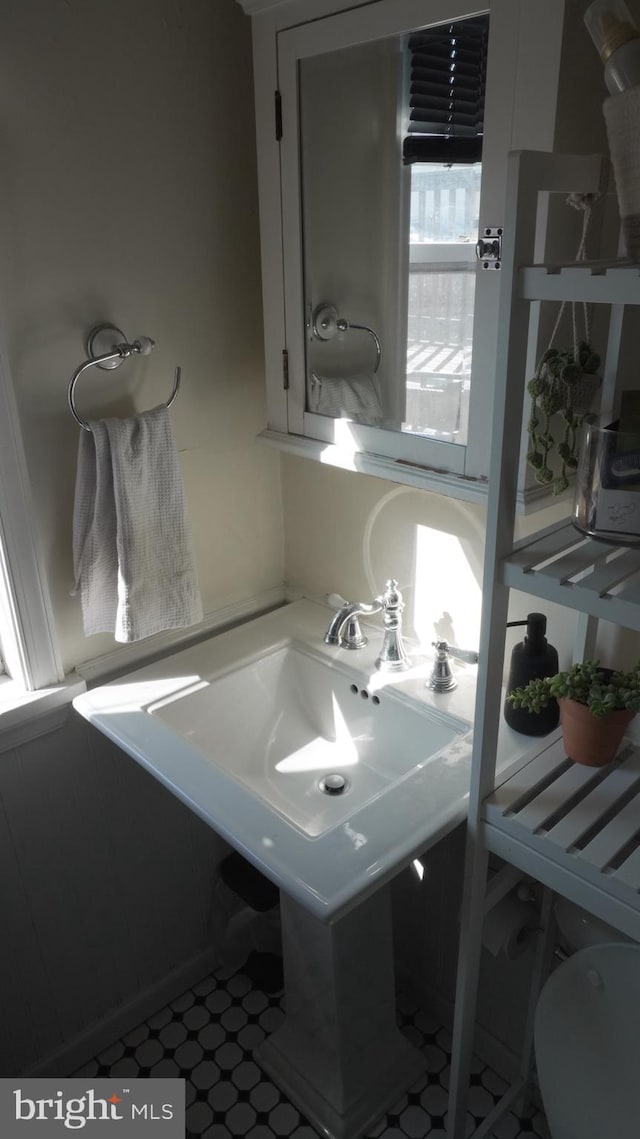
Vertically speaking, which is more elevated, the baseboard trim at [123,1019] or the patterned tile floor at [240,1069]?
the baseboard trim at [123,1019]

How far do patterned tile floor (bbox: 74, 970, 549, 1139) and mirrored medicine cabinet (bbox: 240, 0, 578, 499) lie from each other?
47.9 inches

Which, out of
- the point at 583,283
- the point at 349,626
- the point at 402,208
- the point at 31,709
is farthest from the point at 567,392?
the point at 31,709

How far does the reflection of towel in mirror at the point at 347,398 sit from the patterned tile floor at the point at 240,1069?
1.30 metres

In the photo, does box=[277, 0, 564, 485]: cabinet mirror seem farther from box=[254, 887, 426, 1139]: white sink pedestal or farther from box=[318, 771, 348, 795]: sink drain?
box=[254, 887, 426, 1139]: white sink pedestal

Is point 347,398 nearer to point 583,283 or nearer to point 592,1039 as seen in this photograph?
point 583,283

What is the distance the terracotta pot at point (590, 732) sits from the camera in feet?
3.46

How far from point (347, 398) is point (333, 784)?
0.68 meters

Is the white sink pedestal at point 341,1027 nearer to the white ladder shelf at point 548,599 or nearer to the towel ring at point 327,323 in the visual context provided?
the white ladder shelf at point 548,599

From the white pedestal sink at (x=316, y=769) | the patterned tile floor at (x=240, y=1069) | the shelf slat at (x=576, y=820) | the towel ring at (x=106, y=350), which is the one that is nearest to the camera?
the shelf slat at (x=576, y=820)

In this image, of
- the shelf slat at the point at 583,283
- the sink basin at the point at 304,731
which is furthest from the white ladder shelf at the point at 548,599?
the sink basin at the point at 304,731

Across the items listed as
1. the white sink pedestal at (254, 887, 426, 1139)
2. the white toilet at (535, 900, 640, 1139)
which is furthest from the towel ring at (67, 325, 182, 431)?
the white toilet at (535, 900, 640, 1139)

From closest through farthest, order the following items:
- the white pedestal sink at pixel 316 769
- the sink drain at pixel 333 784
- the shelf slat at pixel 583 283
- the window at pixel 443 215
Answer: the shelf slat at pixel 583 283, the window at pixel 443 215, the white pedestal sink at pixel 316 769, the sink drain at pixel 333 784

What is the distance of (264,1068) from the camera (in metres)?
1.64

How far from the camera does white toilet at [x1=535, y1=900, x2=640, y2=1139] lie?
3.34 ft
